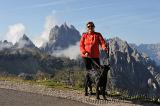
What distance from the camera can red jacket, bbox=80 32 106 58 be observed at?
16.5m

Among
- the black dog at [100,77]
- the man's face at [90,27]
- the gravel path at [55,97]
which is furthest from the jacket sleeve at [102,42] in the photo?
the gravel path at [55,97]

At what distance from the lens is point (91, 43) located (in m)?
16.5

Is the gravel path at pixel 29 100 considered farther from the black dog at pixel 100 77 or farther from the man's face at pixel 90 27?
the man's face at pixel 90 27

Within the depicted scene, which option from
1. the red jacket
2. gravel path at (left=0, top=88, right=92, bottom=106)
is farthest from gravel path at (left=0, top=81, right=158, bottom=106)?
the red jacket

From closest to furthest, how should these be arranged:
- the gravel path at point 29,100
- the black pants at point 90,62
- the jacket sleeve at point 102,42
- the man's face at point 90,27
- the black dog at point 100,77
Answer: the gravel path at point 29,100
the black dog at point 100,77
the jacket sleeve at point 102,42
the man's face at point 90,27
the black pants at point 90,62

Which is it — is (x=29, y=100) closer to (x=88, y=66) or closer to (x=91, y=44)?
(x=88, y=66)

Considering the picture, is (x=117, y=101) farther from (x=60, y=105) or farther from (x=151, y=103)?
(x=60, y=105)

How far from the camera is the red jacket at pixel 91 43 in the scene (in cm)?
1650

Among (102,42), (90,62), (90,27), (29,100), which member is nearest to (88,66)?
(90,62)

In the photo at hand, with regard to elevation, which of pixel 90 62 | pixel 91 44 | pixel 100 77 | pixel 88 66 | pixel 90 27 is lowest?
pixel 100 77

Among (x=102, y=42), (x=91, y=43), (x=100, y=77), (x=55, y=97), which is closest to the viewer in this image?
(x=55, y=97)

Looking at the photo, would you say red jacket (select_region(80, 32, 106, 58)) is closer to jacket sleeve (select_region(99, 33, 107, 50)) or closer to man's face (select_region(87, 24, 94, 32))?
jacket sleeve (select_region(99, 33, 107, 50))

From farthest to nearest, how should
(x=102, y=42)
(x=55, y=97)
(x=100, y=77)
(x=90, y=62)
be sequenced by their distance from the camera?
(x=90, y=62)
(x=102, y=42)
(x=100, y=77)
(x=55, y=97)

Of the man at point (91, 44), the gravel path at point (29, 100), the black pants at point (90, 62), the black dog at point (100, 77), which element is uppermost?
the man at point (91, 44)
